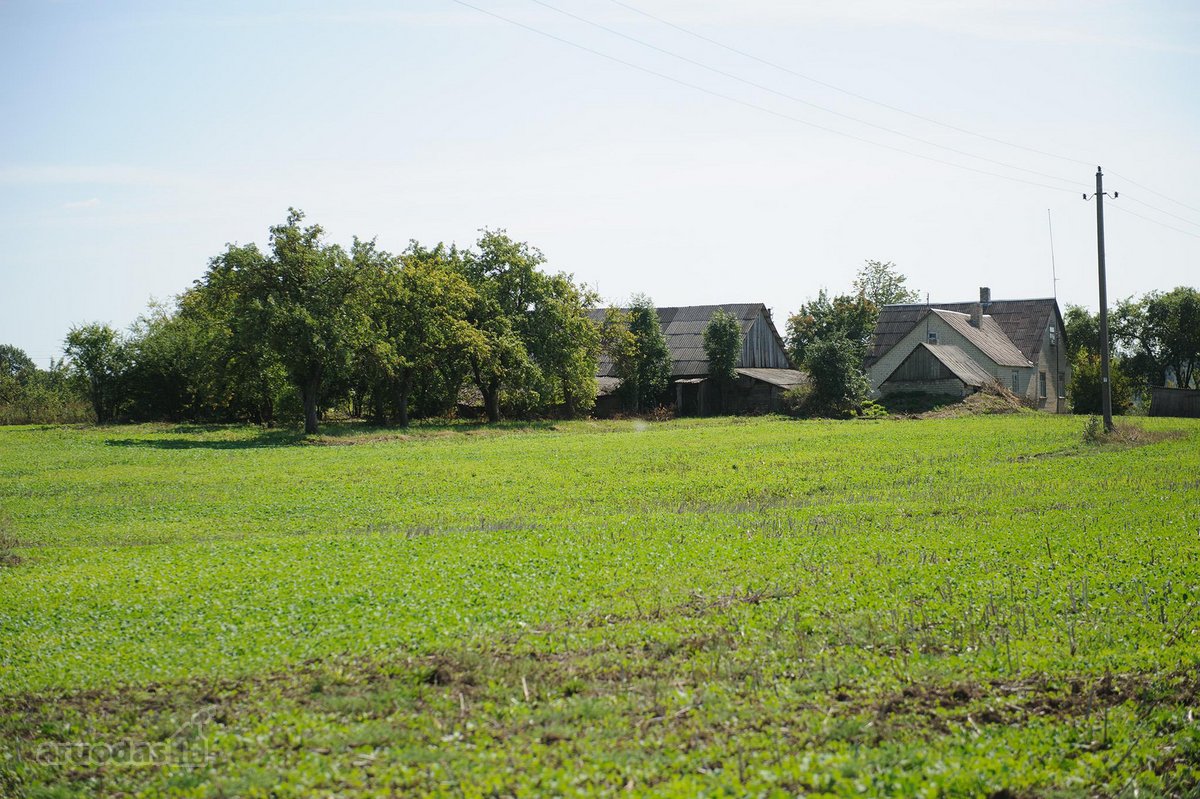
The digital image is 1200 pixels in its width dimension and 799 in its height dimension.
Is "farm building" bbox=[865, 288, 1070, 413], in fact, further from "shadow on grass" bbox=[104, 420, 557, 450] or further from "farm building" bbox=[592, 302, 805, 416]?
"shadow on grass" bbox=[104, 420, 557, 450]

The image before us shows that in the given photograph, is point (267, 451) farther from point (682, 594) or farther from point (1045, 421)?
point (1045, 421)

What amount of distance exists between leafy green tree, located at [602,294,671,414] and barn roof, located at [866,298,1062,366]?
17.7 metres

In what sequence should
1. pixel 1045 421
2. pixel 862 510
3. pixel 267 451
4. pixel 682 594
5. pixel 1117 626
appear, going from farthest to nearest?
1. pixel 1045 421
2. pixel 267 451
3. pixel 862 510
4. pixel 682 594
5. pixel 1117 626

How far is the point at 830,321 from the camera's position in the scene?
8238 centimetres

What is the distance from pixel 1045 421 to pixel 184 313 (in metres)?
51.4

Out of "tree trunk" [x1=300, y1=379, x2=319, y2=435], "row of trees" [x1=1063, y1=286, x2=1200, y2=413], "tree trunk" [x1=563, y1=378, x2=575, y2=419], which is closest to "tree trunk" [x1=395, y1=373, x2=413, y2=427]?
"tree trunk" [x1=300, y1=379, x2=319, y2=435]

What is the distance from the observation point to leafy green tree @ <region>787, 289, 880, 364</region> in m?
81.2

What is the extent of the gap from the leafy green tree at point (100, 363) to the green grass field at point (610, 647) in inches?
1633

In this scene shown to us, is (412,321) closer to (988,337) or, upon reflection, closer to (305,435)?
(305,435)

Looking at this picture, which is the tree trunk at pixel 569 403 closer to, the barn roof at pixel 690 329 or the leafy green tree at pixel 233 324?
the barn roof at pixel 690 329

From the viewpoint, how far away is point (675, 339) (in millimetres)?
74500

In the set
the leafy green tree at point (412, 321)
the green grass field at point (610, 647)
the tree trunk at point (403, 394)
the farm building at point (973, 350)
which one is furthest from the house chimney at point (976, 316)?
the green grass field at point (610, 647)

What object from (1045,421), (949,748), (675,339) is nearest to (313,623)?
(949,748)

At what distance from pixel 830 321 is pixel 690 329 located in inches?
593
